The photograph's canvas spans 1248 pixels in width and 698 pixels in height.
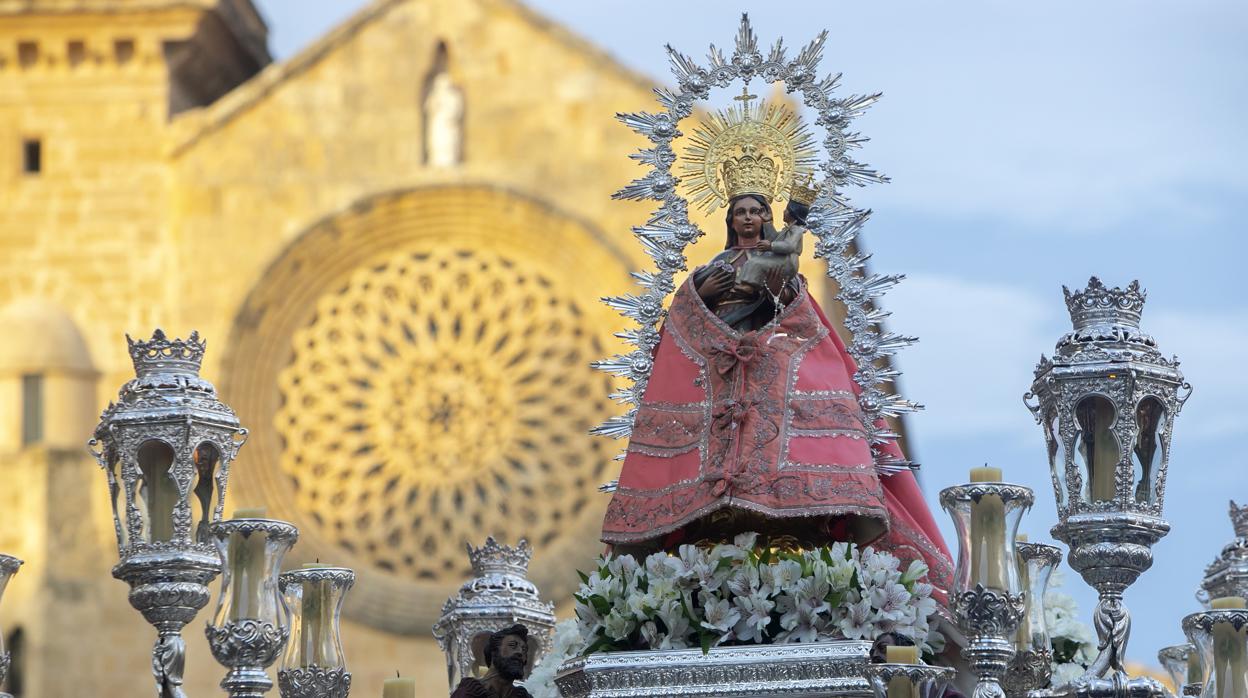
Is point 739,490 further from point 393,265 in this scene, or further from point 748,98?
point 393,265

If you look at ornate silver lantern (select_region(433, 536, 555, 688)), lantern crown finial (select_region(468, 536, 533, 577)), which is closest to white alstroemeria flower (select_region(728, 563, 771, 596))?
ornate silver lantern (select_region(433, 536, 555, 688))

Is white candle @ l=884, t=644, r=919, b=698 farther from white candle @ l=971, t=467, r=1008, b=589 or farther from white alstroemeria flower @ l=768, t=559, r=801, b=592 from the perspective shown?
white alstroemeria flower @ l=768, t=559, r=801, b=592

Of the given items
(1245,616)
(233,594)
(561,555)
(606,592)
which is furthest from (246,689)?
(561,555)

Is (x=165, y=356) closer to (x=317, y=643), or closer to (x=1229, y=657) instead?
(x=317, y=643)

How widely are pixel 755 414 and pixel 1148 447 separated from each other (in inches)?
56.7

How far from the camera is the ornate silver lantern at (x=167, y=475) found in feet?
34.9

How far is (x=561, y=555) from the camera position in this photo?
2636cm

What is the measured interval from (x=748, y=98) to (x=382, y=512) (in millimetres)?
16037

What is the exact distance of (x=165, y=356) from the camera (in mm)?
11062

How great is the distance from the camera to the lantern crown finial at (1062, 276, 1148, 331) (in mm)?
9852

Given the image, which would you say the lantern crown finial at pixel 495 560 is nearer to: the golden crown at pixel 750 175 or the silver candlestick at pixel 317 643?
the silver candlestick at pixel 317 643

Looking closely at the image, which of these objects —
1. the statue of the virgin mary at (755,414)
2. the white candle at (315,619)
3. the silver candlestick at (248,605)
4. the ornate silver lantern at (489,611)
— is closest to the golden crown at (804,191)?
the statue of the virgin mary at (755,414)

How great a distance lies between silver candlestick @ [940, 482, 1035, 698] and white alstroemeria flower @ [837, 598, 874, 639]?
0.31 m

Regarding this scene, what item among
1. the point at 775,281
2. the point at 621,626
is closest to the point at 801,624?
the point at 621,626
